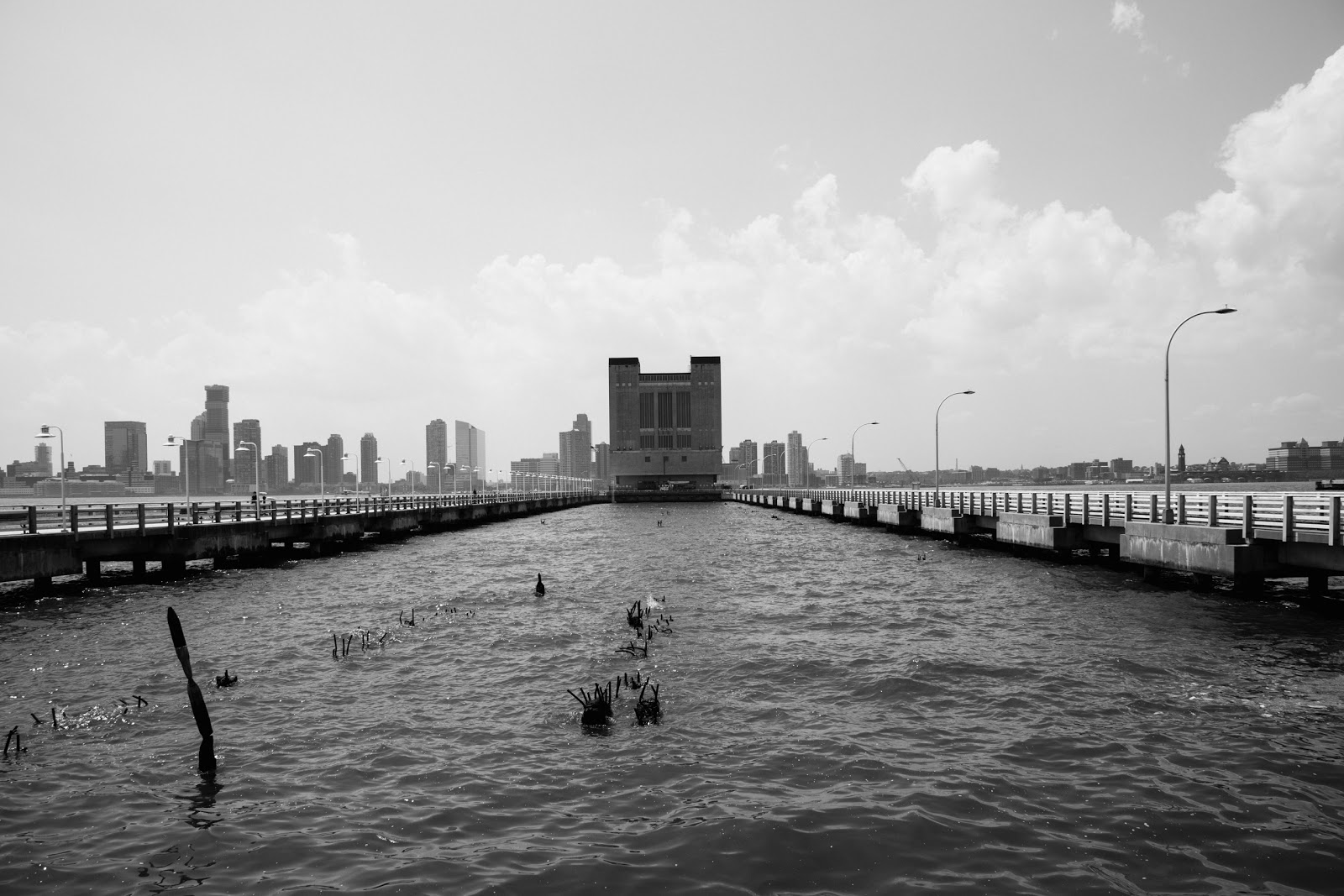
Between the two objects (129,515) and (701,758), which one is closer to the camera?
(701,758)

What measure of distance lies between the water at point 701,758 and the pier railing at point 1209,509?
3481 millimetres

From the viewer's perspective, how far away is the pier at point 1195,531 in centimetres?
2497

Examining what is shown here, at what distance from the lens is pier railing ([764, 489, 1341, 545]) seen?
81.0 ft

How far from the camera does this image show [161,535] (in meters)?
36.1

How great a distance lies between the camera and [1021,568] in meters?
39.9

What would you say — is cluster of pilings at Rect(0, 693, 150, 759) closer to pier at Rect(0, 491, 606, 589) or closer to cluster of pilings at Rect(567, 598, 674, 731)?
cluster of pilings at Rect(567, 598, 674, 731)

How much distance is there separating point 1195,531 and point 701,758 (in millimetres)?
24684

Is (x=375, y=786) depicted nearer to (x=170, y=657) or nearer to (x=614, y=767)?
(x=614, y=767)

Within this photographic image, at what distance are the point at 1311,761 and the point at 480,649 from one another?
16.9 metres

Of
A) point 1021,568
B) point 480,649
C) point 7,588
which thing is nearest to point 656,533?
point 1021,568

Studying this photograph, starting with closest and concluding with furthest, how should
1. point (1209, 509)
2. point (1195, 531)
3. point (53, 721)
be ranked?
point (53, 721)
point (1195, 531)
point (1209, 509)

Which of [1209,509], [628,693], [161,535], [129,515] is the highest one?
[129,515]

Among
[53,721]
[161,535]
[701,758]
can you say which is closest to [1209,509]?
[701,758]

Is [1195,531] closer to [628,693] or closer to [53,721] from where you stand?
[628,693]
